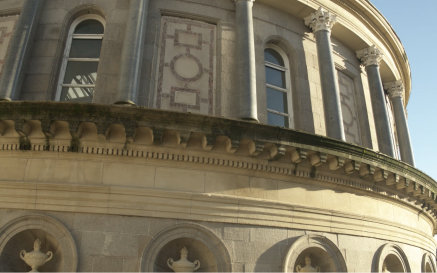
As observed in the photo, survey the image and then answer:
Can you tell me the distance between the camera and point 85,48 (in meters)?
13.7

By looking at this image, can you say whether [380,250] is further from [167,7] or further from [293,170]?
[167,7]

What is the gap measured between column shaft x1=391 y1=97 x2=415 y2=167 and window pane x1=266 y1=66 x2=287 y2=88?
273 inches

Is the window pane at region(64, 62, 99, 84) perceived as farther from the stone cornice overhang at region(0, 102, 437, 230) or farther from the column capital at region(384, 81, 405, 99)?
the column capital at region(384, 81, 405, 99)

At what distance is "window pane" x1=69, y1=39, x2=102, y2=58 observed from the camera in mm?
13548

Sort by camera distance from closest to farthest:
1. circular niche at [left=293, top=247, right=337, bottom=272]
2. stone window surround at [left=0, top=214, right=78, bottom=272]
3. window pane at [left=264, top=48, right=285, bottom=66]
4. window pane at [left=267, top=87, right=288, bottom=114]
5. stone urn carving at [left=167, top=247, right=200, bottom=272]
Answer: stone window surround at [left=0, top=214, right=78, bottom=272]
stone urn carving at [left=167, top=247, right=200, bottom=272]
circular niche at [left=293, top=247, right=337, bottom=272]
window pane at [left=267, top=87, right=288, bottom=114]
window pane at [left=264, top=48, right=285, bottom=66]

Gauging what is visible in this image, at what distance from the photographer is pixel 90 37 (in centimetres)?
1375

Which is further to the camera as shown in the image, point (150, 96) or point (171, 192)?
point (150, 96)

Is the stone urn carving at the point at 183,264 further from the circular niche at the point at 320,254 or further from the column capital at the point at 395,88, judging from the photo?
the column capital at the point at 395,88

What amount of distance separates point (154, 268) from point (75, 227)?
6.79 ft

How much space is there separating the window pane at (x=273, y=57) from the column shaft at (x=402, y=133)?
278 inches

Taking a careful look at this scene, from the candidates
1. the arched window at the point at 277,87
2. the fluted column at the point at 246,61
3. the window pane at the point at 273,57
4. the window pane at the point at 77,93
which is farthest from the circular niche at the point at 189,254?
the window pane at the point at 273,57

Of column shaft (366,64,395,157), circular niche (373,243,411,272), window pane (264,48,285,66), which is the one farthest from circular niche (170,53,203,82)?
column shaft (366,64,395,157)

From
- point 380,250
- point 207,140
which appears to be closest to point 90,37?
point 207,140

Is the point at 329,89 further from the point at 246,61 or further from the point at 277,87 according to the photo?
the point at 246,61
